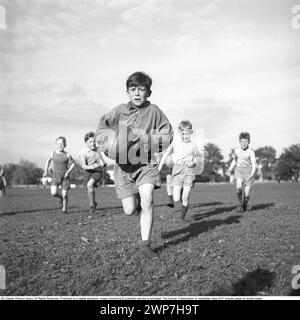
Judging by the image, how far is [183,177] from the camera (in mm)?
8750

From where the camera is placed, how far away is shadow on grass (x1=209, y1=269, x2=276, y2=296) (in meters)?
3.43

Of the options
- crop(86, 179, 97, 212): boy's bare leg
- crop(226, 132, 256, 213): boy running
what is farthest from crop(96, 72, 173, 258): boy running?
crop(226, 132, 256, 213): boy running

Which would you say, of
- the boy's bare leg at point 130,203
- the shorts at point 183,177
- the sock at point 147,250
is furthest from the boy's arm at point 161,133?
the shorts at point 183,177

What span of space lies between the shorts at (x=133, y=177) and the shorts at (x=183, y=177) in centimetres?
364

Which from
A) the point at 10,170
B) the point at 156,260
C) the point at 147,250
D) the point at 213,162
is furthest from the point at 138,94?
the point at 213,162

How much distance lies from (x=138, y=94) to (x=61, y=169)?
257 inches

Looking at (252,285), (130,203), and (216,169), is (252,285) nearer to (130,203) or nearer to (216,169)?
(130,203)

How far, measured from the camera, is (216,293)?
342cm

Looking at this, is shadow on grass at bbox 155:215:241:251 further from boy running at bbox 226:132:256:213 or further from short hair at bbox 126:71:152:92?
short hair at bbox 126:71:152:92

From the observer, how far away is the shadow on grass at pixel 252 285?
11.3 feet

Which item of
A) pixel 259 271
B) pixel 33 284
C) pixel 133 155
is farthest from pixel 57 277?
pixel 259 271
